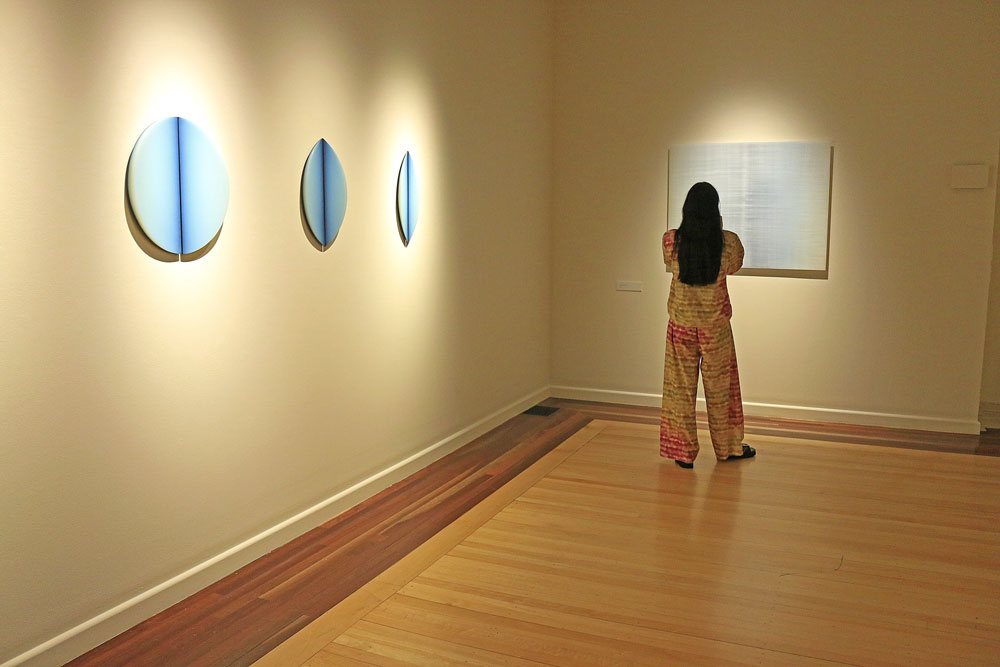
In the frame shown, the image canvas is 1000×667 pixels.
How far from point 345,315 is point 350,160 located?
0.80 m

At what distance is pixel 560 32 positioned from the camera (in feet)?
22.9

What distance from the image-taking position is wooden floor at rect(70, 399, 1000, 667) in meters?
3.25

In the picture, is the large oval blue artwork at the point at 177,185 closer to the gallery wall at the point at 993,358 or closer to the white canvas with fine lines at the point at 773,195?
the white canvas with fine lines at the point at 773,195

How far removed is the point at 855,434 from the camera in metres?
6.10

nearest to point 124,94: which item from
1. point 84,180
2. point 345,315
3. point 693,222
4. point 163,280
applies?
point 84,180

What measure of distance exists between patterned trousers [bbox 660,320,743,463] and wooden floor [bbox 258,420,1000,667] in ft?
0.51

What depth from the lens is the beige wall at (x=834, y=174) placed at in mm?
5938

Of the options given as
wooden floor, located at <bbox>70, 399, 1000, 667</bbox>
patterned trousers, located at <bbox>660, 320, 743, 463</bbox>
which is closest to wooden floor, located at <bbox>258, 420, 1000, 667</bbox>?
wooden floor, located at <bbox>70, 399, 1000, 667</bbox>

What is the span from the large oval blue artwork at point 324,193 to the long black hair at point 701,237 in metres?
2.01

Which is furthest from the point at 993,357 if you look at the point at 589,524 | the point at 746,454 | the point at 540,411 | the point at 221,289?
the point at 221,289

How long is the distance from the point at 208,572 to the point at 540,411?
3557mm

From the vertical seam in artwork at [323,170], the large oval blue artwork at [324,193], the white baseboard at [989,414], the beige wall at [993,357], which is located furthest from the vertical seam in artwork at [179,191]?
the white baseboard at [989,414]

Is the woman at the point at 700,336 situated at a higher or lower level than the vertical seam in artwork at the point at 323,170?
lower

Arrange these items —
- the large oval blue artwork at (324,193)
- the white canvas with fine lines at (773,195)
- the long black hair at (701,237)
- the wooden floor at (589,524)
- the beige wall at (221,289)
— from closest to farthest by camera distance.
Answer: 1. the beige wall at (221,289)
2. the wooden floor at (589,524)
3. the large oval blue artwork at (324,193)
4. the long black hair at (701,237)
5. the white canvas with fine lines at (773,195)
